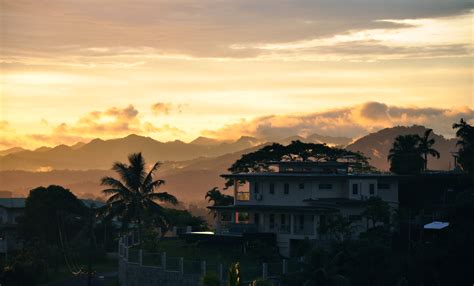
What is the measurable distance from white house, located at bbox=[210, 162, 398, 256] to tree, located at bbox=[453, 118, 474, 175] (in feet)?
23.9

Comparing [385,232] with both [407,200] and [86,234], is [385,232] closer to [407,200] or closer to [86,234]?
[407,200]

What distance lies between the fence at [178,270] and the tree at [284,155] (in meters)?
37.7

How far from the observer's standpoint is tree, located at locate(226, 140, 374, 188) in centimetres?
11394

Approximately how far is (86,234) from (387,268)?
184 feet

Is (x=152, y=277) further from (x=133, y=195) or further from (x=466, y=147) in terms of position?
(x=466, y=147)

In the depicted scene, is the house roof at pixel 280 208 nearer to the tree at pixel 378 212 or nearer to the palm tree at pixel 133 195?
the tree at pixel 378 212

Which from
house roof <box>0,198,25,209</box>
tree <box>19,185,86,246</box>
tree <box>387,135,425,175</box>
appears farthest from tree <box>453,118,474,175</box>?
house roof <box>0,198,25,209</box>

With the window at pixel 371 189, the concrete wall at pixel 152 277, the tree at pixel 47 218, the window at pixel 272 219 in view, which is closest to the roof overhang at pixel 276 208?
the window at pixel 272 219

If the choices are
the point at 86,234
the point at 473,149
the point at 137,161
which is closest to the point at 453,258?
the point at 473,149

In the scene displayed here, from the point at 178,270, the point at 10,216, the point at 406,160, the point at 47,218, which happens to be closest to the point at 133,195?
the point at 178,270

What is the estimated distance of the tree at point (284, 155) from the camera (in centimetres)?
11394

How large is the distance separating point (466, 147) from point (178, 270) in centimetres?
3258

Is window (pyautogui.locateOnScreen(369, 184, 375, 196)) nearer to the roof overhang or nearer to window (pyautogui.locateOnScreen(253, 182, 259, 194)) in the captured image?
the roof overhang

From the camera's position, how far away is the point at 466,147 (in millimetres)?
90562
